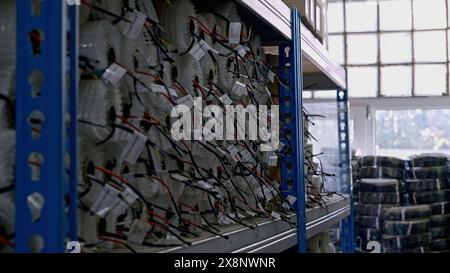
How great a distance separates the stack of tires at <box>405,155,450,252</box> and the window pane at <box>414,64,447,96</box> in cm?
146

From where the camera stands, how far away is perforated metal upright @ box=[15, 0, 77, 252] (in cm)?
71

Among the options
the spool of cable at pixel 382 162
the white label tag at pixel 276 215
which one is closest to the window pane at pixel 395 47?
the spool of cable at pixel 382 162

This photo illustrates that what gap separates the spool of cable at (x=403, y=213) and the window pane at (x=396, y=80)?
6.81 ft

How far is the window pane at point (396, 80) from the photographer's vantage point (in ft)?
23.3

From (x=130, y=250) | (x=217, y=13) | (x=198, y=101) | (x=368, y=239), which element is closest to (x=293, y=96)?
(x=217, y=13)

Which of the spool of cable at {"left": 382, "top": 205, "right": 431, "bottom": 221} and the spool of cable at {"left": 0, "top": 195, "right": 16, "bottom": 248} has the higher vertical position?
the spool of cable at {"left": 0, "top": 195, "right": 16, "bottom": 248}

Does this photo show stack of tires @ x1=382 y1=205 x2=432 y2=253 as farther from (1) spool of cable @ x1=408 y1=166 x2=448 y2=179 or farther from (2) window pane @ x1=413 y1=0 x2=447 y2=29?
(2) window pane @ x1=413 y1=0 x2=447 y2=29

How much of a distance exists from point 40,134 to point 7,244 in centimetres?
18

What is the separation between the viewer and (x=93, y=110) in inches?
35.6

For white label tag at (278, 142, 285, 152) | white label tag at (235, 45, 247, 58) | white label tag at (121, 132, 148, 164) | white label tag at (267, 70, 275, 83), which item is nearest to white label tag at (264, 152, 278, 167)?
white label tag at (278, 142, 285, 152)

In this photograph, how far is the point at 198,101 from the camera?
1.29m

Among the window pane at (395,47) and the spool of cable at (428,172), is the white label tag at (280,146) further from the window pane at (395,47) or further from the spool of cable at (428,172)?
the window pane at (395,47)

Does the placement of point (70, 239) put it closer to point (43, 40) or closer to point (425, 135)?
point (43, 40)

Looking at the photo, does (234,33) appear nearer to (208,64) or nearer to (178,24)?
(208,64)
